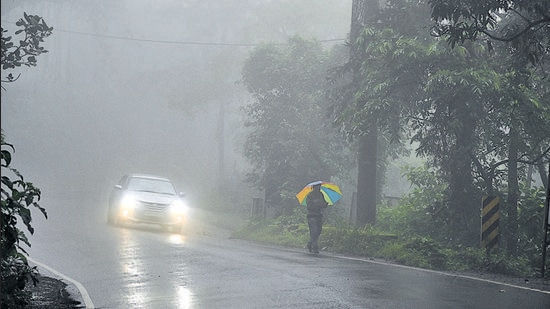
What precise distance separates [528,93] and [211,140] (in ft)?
174

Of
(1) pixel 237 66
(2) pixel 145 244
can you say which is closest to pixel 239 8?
(1) pixel 237 66

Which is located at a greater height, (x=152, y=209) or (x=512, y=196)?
(x=512, y=196)

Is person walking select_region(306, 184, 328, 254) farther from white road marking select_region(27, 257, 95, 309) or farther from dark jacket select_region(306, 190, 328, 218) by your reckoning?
white road marking select_region(27, 257, 95, 309)

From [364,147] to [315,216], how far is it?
12.4ft

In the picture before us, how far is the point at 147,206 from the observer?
2494cm

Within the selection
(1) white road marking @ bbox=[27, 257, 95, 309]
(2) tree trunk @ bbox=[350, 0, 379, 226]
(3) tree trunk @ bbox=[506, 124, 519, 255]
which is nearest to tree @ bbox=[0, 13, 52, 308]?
(1) white road marking @ bbox=[27, 257, 95, 309]

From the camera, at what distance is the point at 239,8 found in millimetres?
56688

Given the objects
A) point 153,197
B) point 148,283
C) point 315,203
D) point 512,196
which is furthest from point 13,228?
point 153,197

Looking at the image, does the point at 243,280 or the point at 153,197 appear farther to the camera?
the point at 153,197

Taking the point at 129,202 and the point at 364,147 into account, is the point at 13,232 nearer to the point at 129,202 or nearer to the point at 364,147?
the point at 364,147

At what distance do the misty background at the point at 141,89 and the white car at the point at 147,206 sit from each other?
17488 mm

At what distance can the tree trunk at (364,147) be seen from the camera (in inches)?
896

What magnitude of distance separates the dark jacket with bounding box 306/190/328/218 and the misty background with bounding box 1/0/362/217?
2329 centimetres

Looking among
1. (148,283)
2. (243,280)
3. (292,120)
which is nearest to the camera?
(148,283)
